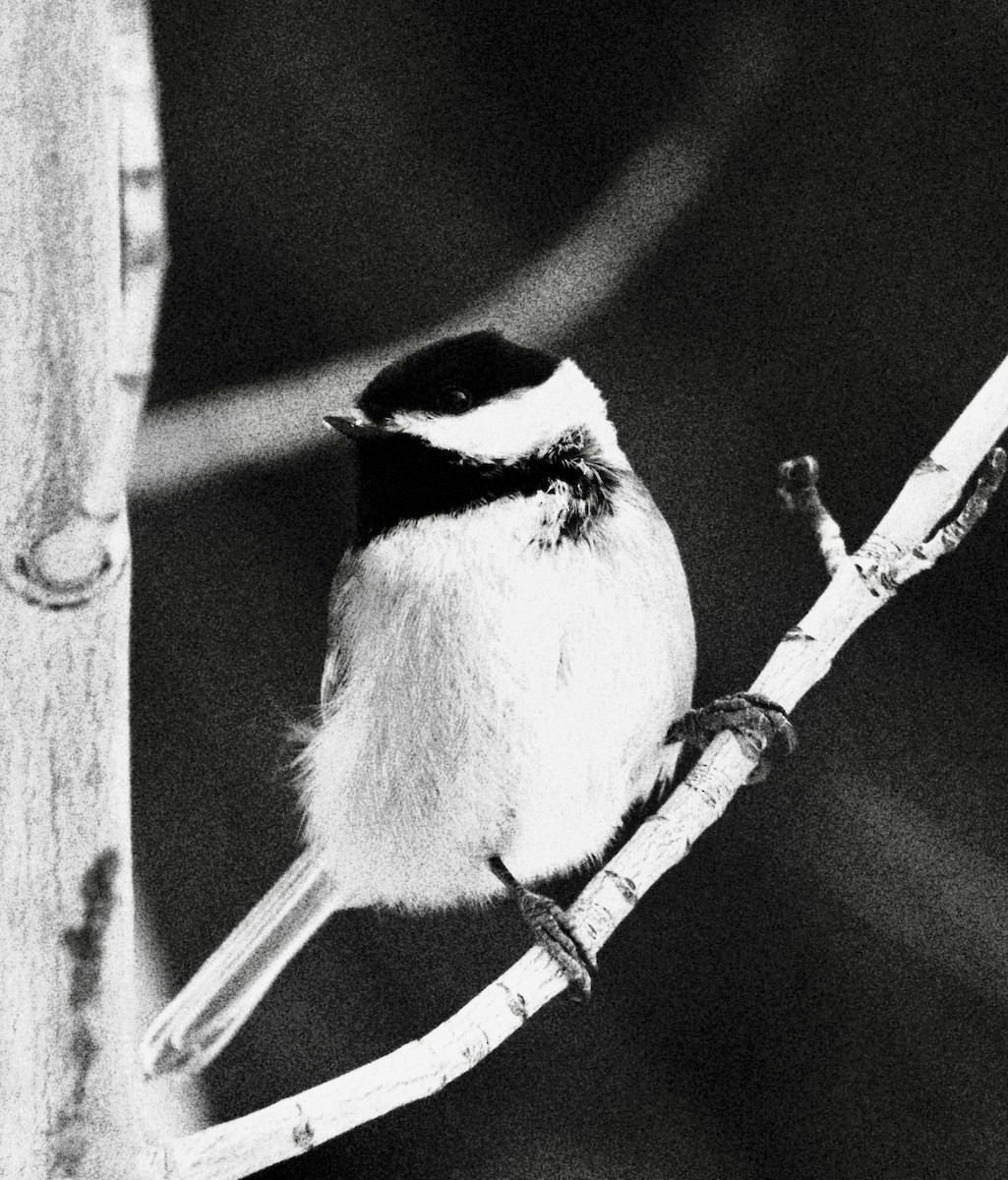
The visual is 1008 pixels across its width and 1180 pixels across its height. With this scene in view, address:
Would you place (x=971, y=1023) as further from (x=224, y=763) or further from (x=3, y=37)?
(x=3, y=37)

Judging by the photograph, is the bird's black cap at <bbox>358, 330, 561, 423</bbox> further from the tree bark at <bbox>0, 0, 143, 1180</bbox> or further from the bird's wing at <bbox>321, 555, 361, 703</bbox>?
the tree bark at <bbox>0, 0, 143, 1180</bbox>

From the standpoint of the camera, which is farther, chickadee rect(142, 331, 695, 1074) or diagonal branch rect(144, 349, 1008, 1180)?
chickadee rect(142, 331, 695, 1074)

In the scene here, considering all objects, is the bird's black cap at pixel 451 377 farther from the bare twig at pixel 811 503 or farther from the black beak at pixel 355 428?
the bare twig at pixel 811 503

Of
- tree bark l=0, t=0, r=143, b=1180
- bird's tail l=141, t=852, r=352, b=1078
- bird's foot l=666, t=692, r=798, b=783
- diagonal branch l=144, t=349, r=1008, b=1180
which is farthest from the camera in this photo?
bird's foot l=666, t=692, r=798, b=783

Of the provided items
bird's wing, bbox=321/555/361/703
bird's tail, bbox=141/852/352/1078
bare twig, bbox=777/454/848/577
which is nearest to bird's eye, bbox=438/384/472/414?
bird's wing, bbox=321/555/361/703

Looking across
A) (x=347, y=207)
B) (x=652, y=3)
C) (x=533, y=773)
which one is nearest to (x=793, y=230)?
(x=652, y=3)

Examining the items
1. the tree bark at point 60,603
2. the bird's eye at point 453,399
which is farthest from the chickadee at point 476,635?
the tree bark at point 60,603
